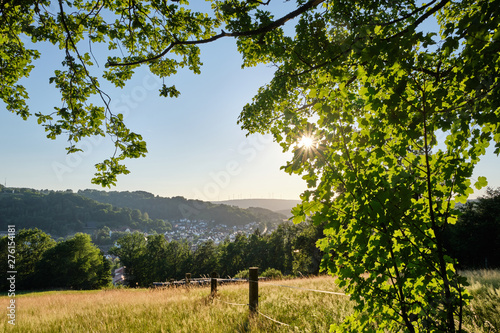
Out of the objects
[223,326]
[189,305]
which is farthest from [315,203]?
[189,305]

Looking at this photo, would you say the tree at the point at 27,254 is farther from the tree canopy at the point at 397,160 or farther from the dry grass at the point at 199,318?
the tree canopy at the point at 397,160

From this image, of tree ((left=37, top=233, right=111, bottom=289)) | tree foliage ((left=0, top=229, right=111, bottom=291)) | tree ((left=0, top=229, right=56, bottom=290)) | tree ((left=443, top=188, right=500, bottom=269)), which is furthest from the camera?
tree ((left=37, top=233, right=111, bottom=289))

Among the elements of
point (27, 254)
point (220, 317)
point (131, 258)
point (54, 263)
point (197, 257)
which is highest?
point (220, 317)

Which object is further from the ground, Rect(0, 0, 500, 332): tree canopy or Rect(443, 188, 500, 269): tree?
Rect(0, 0, 500, 332): tree canopy

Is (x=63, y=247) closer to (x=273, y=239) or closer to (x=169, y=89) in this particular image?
(x=273, y=239)

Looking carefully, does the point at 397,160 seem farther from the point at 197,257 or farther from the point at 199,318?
the point at 197,257

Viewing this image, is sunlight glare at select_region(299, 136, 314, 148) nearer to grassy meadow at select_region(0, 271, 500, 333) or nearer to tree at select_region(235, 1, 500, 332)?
tree at select_region(235, 1, 500, 332)

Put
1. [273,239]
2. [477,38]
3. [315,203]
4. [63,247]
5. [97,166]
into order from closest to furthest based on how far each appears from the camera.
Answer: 1. [477,38]
2. [315,203]
3. [97,166]
4. [63,247]
5. [273,239]

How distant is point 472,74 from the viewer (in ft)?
5.41

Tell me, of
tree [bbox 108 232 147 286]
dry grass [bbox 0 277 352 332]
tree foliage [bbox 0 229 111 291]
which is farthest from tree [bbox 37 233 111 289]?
dry grass [bbox 0 277 352 332]

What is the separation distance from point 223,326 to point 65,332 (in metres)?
3.67

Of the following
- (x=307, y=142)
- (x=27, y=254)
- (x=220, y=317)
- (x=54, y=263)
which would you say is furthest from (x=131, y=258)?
(x=307, y=142)

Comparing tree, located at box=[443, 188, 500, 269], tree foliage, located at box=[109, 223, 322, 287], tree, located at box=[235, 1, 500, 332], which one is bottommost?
tree foliage, located at box=[109, 223, 322, 287]

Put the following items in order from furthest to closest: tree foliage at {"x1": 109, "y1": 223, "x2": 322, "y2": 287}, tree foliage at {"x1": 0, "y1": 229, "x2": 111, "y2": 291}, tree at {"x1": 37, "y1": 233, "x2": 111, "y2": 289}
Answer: tree foliage at {"x1": 109, "y1": 223, "x2": 322, "y2": 287} < tree at {"x1": 37, "y1": 233, "x2": 111, "y2": 289} < tree foliage at {"x1": 0, "y1": 229, "x2": 111, "y2": 291}
